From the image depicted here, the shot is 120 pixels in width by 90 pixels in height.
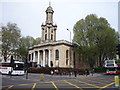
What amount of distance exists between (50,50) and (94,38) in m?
22.4

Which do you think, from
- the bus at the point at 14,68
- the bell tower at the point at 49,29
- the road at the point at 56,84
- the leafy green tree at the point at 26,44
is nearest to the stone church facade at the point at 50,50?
the bell tower at the point at 49,29

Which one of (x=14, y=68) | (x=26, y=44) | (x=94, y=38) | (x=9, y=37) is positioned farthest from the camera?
(x=26, y=44)

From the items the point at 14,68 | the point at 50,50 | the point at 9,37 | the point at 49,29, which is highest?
the point at 49,29

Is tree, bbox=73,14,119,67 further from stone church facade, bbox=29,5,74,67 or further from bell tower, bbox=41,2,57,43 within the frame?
bell tower, bbox=41,2,57,43

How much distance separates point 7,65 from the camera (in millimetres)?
35562

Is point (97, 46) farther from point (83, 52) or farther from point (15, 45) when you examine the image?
point (15, 45)

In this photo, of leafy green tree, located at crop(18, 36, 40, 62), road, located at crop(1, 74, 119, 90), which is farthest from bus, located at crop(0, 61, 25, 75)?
leafy green tree, located at crop(18, 36, 40, 62)

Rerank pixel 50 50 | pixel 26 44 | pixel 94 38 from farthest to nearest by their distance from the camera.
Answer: pixel 26 44 < pixel 50 50 < pixel 94 38

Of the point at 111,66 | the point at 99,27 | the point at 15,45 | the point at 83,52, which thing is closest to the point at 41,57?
the point at 15,45

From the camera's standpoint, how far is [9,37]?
48.2 metres

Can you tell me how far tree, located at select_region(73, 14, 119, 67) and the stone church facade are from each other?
1247 centimetres

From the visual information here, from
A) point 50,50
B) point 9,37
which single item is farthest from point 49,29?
point 9,37

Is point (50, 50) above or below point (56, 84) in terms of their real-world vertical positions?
above

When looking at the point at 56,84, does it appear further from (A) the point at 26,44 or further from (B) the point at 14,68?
(A) the point at 26,44
